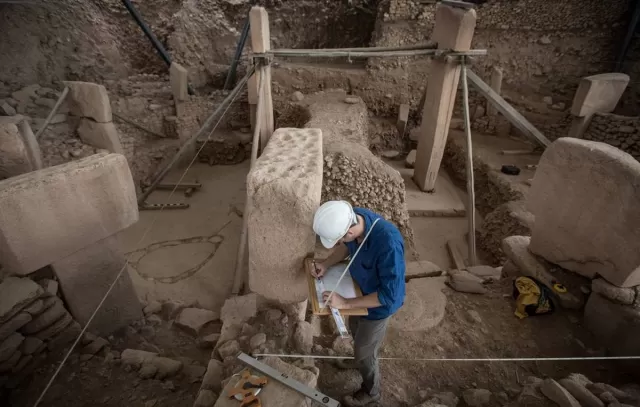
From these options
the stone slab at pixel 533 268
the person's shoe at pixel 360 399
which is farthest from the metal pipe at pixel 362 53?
the person's shoe at pixel 360 399

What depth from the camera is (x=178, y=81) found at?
8133 mm

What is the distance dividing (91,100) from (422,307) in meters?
6.22

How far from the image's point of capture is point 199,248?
6.10 meters

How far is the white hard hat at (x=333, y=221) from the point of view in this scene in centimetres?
204

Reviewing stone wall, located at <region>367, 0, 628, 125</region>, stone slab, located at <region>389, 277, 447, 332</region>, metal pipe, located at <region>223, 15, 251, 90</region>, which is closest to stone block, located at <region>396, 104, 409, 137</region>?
stone wall, located at <region>367, 0, 628, 125</region>

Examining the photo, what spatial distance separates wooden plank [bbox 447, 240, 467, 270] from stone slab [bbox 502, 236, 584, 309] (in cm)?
174

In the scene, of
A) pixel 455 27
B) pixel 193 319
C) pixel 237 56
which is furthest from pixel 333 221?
pixel 237 56

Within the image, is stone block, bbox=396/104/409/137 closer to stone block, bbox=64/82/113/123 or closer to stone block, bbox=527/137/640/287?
stone block, bbox=527/137/640/287

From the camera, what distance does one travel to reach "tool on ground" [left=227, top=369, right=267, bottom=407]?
194 centimetres

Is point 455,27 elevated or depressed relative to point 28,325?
elevated

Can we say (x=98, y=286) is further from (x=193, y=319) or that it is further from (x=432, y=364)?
(x=432, y=364)

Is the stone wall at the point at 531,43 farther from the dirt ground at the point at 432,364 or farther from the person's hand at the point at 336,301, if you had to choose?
the person's hand at the point at 336,301

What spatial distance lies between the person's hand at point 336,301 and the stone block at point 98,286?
2.36 meters

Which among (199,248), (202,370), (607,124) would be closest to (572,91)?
(607,124)
